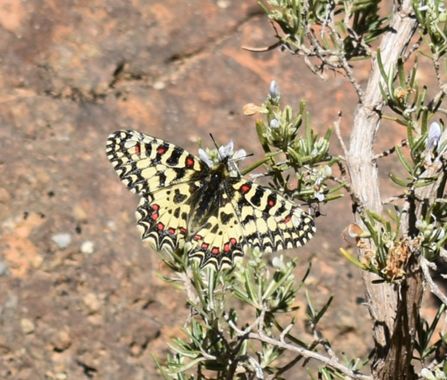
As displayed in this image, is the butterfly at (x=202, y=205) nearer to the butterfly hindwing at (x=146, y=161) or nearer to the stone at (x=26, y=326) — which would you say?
the butterfly hindwing at (x=146, y=161)

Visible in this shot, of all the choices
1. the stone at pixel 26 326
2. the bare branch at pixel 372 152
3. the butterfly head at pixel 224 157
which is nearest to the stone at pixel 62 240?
the stone at pixel 26 326

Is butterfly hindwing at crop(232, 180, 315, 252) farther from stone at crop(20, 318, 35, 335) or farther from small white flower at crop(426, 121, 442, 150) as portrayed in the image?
stone at crop(20, 318, 35, 335)

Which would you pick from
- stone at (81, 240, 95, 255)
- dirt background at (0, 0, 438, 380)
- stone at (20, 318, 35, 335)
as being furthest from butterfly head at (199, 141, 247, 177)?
stone at (20, 318, 35, 335)

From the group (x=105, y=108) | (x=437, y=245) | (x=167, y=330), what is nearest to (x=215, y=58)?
(x=105, y=108)

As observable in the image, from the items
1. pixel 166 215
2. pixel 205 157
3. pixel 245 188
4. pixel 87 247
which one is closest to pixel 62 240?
→ pixel 87 247

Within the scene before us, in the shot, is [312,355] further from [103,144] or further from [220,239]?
[103,144]

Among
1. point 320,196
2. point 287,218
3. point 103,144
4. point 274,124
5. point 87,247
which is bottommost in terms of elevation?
point 87,247
